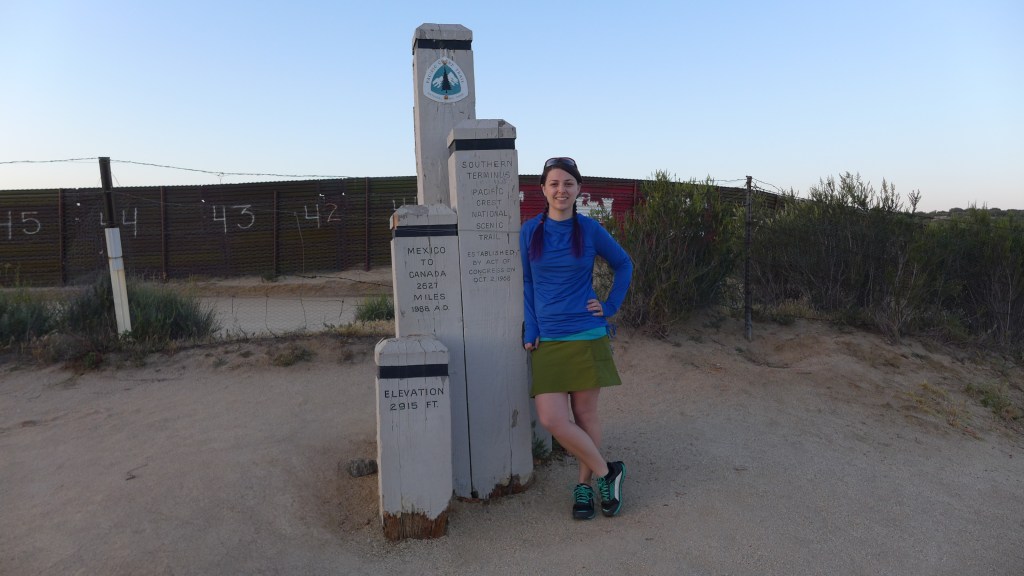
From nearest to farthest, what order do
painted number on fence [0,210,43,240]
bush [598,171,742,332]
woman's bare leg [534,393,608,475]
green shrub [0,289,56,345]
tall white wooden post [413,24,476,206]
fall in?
woman's bare leg [534,393,608,475]
tall white wooden post [413,24,476,206]
green shrub [0,289,56,345]
bush [598,171,742,332]
painted number on fence [0,210,43,240]

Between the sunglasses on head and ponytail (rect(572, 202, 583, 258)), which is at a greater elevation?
the sunglasses on head

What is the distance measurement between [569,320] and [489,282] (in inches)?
20.6

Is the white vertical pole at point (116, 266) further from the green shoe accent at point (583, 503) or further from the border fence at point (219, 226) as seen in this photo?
the border fence at point (219, 226)

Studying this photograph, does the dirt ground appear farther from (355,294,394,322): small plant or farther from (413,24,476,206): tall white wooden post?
(355,294,394,322): small plant

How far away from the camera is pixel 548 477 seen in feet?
14.5

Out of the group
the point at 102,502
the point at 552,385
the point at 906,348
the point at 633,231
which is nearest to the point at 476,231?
the point at 552,385

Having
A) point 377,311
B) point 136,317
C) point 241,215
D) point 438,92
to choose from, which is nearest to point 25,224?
point 241,215

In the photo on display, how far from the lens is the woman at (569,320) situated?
379 cm

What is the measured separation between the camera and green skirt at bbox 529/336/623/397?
3.79m

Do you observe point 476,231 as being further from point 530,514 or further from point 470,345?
point 530,514

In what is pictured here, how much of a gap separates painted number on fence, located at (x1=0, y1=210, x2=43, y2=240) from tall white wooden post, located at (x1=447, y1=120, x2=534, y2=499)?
17298 millimetres

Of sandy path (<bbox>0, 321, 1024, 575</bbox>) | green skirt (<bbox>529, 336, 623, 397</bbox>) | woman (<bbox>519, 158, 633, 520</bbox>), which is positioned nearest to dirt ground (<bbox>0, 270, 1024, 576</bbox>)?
sandy path (<bbox>0, 321, 1024, 575</bbox>)

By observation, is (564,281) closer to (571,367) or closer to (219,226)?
(571,367)

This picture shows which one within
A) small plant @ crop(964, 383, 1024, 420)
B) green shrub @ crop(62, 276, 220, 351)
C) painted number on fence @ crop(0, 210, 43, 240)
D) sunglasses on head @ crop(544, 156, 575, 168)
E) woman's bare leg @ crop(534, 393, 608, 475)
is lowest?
small plant @ crop(964, 383, 1024, 420)
